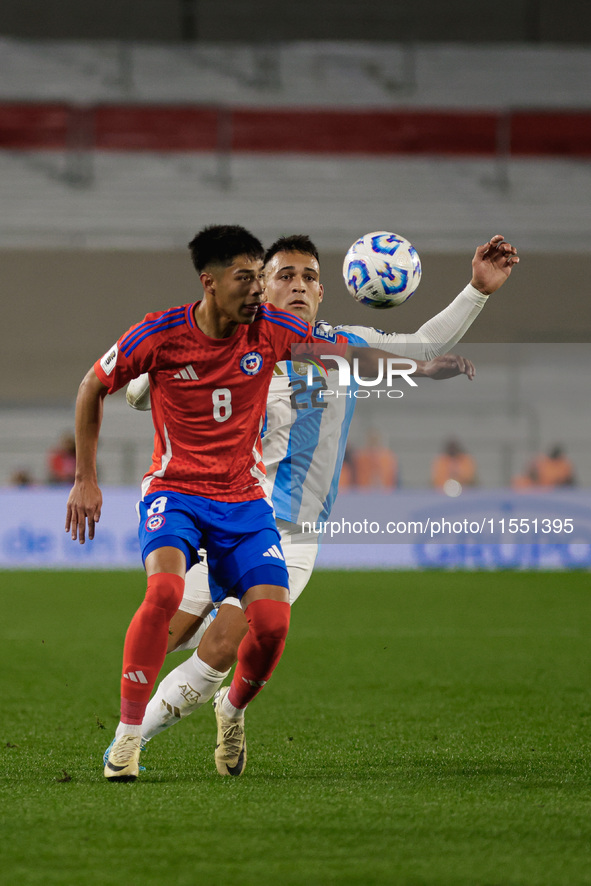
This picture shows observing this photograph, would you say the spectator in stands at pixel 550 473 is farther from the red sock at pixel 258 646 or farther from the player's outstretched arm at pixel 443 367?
the red sock at pixel 258 646

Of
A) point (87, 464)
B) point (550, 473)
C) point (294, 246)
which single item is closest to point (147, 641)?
point (87, 464)

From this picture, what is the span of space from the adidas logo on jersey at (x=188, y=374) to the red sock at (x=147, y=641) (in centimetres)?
75

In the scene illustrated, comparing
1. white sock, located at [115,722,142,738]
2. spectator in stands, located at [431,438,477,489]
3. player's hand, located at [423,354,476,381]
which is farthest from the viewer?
spectator in stands, located at [431,438,477,489]

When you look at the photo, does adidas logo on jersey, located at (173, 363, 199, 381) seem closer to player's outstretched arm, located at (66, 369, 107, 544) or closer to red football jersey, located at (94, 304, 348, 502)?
red football jersey, located at (94, 304, 348, 502)

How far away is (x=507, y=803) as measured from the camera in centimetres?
370

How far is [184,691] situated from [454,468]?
491 inches

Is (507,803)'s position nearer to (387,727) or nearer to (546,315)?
(387,727)

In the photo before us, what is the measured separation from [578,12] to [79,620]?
1670 cm

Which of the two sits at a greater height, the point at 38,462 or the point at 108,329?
the point at 108,329

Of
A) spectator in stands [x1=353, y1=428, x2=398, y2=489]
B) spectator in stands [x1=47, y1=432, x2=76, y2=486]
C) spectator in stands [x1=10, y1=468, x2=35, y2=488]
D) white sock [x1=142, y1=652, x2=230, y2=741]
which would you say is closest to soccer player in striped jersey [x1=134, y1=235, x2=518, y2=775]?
white sock [x1=142, y1=652, x2=230, y2=741]

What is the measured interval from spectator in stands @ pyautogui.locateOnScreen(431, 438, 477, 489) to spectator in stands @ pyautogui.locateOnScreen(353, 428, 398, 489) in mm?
653

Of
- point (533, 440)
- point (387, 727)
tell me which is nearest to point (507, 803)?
point (387, 727)

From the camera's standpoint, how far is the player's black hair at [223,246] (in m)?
4.32

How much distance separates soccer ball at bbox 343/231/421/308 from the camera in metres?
5.31
